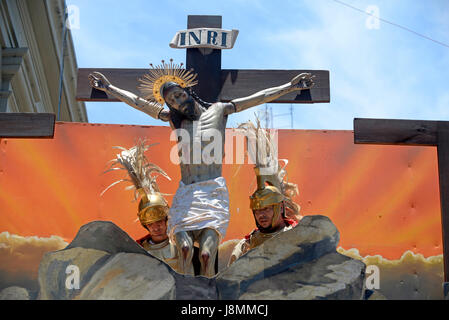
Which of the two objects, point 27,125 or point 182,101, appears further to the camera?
point 27,125

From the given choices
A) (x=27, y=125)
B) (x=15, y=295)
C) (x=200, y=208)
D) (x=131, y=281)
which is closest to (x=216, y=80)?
(x=200, y=208)

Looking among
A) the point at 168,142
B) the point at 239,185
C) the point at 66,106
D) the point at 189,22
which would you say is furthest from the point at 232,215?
the point at 66,106

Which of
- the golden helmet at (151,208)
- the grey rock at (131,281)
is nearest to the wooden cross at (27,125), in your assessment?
the golden helmet at (151,208)

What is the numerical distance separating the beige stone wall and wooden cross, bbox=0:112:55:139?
12.5ft

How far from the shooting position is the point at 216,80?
250 inches

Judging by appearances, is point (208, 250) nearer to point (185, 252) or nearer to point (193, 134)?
point (185, 252)

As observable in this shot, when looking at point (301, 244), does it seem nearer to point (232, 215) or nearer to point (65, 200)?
point (232, 215)

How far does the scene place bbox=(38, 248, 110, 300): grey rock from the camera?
13.6 feet

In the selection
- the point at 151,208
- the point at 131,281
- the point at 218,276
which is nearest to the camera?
the point at 131,281

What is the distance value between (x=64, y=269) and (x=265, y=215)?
2.13 m

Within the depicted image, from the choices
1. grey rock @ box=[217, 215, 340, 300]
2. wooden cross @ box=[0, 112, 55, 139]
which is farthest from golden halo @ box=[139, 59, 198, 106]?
grey rock @ box=[217, 215, 340, 300]

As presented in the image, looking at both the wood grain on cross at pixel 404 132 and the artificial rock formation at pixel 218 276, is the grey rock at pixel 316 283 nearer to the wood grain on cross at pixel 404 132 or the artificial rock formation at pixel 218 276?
the artificial rock formation at pixel 218 276

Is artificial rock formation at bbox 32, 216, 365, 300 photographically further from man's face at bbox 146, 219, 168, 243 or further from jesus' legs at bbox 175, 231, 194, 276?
man's face at bbox 146, 219, 168, 243
